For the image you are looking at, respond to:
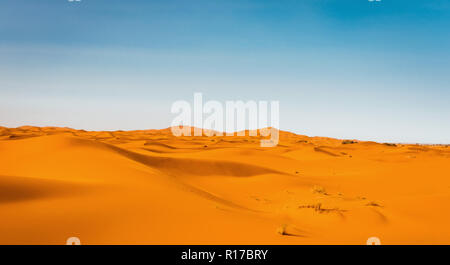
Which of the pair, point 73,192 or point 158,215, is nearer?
point 158,215

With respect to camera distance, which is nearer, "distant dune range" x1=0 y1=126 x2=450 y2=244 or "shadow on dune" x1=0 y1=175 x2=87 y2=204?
"distant dune range" x1=0 y1=126 x2=450 y2=244

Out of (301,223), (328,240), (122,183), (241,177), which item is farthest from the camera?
(241,177)

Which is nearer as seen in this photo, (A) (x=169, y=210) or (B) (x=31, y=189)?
(A) (x=169, y=210)

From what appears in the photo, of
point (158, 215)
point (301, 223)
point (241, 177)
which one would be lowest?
point (241, 177)

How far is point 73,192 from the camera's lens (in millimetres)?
5996

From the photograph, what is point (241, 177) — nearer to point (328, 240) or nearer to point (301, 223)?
point (301, 223)

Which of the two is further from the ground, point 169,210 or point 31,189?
point 31,189

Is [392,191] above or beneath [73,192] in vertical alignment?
beneath

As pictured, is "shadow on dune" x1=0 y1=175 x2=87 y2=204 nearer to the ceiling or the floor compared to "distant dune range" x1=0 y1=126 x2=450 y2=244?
nearer to the ceiling

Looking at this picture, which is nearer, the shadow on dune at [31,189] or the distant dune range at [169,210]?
the distant dune range at [169,210]

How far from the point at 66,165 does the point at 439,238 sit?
10645 millimetres

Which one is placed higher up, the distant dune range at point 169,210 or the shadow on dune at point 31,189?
the shadow on dune at point 31,189
